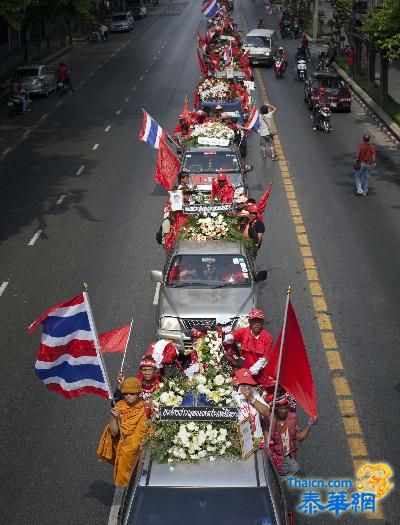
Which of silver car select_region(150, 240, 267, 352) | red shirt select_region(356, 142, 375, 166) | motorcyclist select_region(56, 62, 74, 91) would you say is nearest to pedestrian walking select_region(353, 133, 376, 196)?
red shirt select_region(356, 142, 375, 166)

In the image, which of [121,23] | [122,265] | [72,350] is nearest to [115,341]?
[72,350]

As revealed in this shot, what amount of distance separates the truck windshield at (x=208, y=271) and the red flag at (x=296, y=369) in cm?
498

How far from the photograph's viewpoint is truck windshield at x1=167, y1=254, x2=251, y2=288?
16.2 m

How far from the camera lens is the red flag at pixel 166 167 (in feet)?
79.6

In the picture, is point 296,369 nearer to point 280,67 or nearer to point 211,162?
point 211,162

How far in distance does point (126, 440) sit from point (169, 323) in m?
4.84

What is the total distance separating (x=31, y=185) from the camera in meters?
29.9

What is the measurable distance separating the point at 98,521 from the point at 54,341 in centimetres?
200

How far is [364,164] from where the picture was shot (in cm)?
2661

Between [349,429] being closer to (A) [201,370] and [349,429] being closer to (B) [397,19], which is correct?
(A) [201,370]

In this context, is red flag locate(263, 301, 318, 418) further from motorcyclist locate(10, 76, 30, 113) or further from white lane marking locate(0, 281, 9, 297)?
motorcyclist locate(10, 76, 30, 113)

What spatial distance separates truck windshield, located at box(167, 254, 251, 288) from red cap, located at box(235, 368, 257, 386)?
4.23 metres

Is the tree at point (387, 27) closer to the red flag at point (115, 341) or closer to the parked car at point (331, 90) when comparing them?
the parked car at point (331, 90)

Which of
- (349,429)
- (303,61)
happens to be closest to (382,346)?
(349,429)
